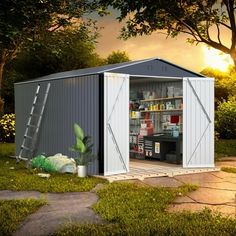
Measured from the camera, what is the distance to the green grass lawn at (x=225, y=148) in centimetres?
1902

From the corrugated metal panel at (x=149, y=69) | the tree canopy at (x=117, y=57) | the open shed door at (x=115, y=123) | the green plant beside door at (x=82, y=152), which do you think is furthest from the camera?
the tree canopy at (x=117, y=57)

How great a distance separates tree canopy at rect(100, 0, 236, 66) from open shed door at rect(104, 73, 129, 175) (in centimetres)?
440

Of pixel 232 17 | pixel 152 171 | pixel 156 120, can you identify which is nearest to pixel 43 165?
pixel 152 171

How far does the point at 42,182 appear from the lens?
1119 centimetres

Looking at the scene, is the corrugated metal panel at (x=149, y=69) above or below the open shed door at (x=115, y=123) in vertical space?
above

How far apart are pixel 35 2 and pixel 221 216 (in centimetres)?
1103

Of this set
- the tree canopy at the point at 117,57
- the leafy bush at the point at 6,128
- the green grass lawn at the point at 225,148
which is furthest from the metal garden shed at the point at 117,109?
the tree canopy at the point at 117,57

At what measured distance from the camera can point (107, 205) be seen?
873 centimetres

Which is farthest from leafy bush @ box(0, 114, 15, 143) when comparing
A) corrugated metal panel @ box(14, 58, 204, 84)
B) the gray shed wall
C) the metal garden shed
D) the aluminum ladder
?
corrugated metal panel @ box(14, 58, 204, 84)

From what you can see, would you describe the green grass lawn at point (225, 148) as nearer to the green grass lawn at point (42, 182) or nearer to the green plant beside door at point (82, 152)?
the green plant beside door at point (82, 152)

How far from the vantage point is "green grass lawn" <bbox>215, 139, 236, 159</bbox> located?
1902 centimetres

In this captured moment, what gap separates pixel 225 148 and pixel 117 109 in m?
9.12

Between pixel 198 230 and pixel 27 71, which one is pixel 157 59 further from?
pixel 27 71

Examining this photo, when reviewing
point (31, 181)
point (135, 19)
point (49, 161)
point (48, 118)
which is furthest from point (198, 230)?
point (135, 19)
